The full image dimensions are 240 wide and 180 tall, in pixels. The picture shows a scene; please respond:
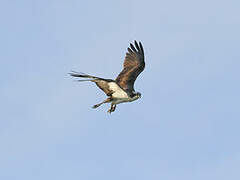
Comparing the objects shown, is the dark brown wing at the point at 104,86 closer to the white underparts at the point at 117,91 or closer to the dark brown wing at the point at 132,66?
the white underparts at the point at 117,91

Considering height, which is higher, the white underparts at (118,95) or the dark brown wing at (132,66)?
the dark brown wing at (132,66)

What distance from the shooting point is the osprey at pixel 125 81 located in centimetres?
2861

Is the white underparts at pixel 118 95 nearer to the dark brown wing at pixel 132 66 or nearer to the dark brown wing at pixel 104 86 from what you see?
the dark brown wing at pixel 104 86

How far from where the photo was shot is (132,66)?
112ft

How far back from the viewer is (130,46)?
3459cm

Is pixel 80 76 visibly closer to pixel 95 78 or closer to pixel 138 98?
pixel 95 78

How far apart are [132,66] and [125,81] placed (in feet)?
6.28

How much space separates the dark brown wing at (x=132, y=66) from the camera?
107 ft

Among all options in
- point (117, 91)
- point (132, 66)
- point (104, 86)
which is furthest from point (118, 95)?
point (132, 66)

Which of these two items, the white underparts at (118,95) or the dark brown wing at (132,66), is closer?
the white underparts at (118,95)

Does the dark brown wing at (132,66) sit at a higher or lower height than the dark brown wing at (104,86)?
higher

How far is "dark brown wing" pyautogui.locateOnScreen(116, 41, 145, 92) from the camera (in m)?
32.7

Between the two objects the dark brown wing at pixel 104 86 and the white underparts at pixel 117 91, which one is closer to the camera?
the dark brown wing at pixel 104 86

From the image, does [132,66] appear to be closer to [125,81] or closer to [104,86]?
[125,81]
